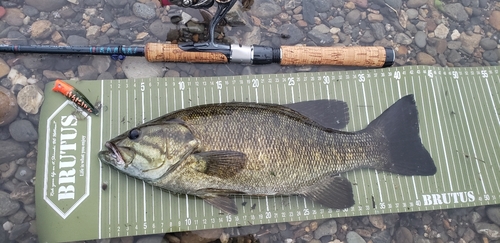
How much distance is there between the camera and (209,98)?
12.8ft

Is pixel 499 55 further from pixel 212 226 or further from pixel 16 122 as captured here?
pixel 16 122

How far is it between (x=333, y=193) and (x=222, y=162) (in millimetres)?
1204

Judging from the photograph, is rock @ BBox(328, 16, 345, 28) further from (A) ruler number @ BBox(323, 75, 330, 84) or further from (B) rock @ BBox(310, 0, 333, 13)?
(A) ruler number @ BBox(323, 75, 330, 84)

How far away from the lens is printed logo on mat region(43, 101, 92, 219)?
3.53m

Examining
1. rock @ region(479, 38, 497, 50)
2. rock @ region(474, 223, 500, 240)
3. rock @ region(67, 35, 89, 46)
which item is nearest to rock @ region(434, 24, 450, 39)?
rock @ region(479, 38, 497, 50)

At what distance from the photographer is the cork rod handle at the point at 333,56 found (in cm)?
393

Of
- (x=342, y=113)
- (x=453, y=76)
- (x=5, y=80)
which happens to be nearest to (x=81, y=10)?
(x=5, y=80)

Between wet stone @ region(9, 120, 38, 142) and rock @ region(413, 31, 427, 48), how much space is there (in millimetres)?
4563

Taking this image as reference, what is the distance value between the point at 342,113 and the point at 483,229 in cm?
212

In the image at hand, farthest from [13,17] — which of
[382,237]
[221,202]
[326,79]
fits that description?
[382,237]

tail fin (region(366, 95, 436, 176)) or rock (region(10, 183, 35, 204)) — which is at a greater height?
tail fin (region(366, 95, 436, 176))

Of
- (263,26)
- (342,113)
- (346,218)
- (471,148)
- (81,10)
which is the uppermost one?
(81,10)

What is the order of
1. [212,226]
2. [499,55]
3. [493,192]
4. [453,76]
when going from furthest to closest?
1. [499,55]
2. [453,76]
3. [493,192]
4. [212,226]

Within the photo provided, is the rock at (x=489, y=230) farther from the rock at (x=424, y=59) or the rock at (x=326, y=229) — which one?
the rock at (x=424, y=59)
